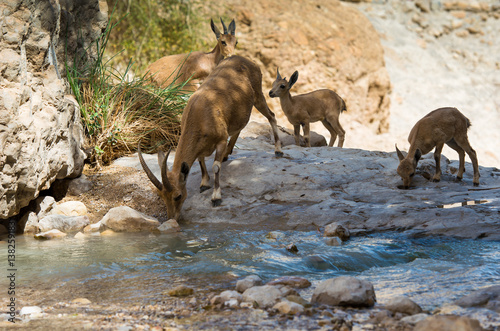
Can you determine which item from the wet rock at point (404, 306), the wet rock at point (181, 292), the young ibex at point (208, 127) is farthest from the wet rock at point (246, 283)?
the young ibex at point (208, 127)

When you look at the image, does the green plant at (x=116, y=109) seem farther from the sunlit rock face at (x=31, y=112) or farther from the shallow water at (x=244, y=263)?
the shallow water at (x=244, y=263)

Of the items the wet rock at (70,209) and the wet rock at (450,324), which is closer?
the wet rock at (450,324)

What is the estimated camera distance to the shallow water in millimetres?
3996

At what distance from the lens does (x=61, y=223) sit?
6.70m

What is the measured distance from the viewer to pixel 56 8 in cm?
693

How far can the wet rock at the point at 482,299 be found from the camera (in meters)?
3.33


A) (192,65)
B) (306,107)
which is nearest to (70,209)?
(192,65)

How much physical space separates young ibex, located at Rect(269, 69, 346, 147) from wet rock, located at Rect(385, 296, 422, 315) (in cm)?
703

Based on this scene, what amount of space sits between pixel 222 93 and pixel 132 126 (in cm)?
212

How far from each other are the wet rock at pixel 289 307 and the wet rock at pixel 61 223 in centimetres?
406

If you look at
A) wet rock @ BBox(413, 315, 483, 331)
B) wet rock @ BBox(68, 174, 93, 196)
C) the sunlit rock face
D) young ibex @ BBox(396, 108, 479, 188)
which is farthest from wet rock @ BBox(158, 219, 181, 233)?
wet rock @ BBox(413, 315, 483, 331)

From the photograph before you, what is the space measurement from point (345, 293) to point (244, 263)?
1432mm

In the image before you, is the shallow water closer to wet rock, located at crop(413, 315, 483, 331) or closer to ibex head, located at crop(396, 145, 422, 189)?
wet rock, located at crop(413, 315, 483, 331)

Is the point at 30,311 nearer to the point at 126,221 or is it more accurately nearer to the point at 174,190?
the point at 126,221
